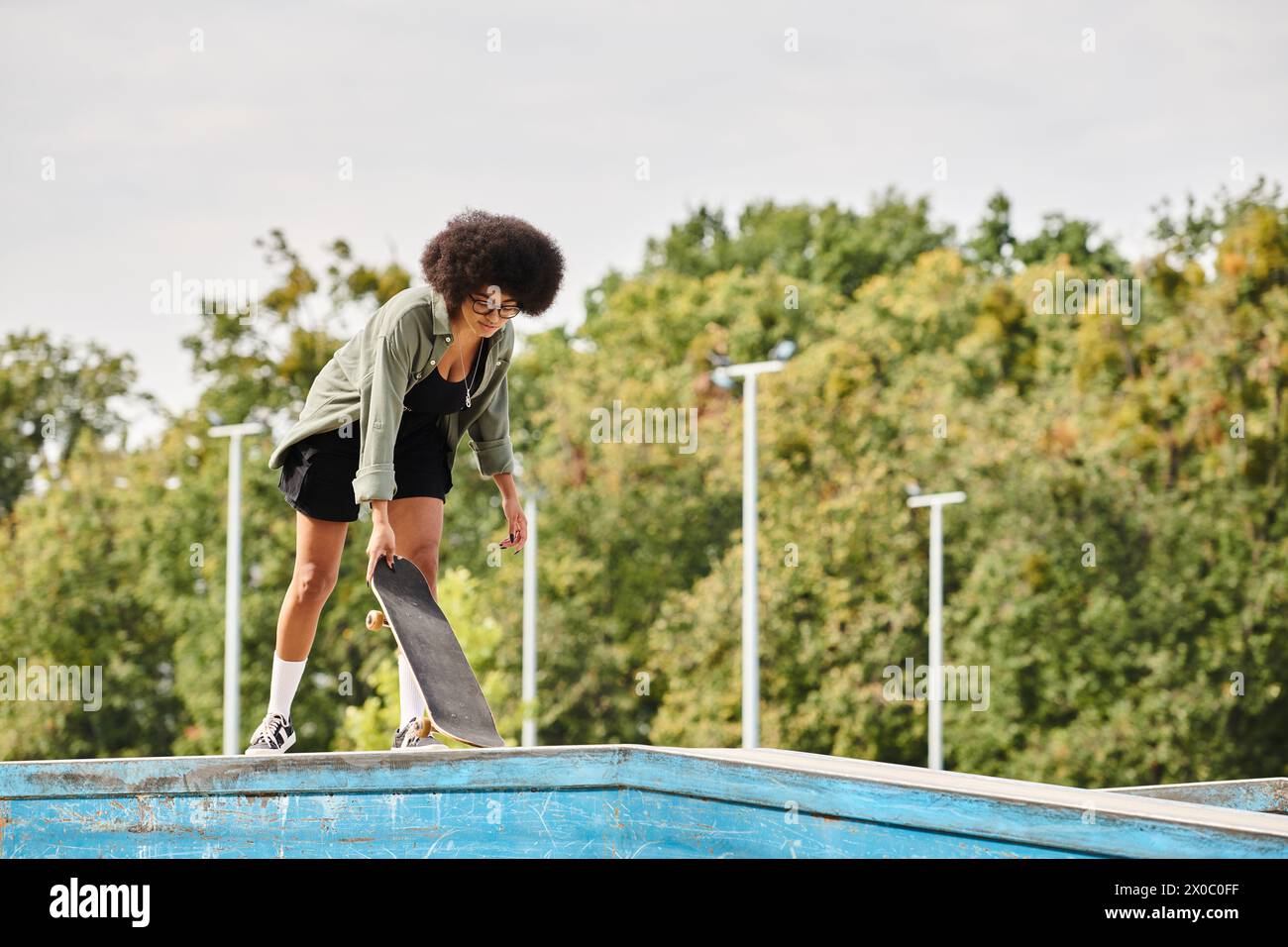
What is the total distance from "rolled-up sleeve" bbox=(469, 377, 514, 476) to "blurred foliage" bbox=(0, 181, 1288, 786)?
21.4 metres

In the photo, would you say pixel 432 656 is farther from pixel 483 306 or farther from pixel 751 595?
pixel 751 595

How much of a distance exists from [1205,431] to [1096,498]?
2.31 meters

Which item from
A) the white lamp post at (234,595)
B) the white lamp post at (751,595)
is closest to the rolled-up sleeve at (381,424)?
the white lamp post at (751,595)

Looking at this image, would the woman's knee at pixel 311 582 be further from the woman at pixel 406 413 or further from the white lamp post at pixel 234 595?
the white lamp post at pixel 234 595

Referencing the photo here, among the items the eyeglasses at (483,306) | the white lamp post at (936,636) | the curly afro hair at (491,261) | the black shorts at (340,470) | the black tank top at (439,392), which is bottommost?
the white lamp post at (936,636)

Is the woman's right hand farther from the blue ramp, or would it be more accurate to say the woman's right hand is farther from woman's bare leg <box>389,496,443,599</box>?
the blue ramp

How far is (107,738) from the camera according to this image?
114 feet

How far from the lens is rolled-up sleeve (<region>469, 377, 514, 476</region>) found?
6.34m

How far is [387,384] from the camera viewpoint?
18.6 ft

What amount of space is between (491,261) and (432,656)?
1330 millimetres

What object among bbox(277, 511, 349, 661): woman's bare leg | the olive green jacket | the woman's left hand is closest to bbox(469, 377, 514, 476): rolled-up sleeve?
the olive green jacket

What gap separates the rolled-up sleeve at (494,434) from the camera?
6.34 metres

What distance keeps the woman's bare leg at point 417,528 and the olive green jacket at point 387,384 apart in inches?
3.6
